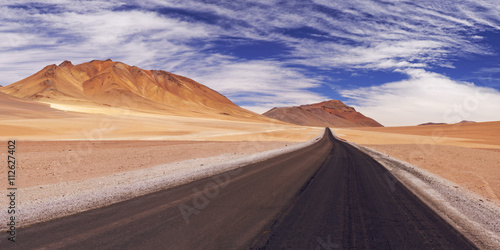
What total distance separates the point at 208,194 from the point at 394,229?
16.9 feet

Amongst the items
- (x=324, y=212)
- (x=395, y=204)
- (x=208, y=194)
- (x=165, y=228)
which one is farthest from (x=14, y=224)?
(x=395, y=204)

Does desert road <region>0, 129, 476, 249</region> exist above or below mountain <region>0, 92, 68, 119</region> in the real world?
below

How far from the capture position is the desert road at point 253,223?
18.6 feet

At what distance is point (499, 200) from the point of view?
400 inches

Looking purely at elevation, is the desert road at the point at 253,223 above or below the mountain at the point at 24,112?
below

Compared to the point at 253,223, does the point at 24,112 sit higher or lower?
higher

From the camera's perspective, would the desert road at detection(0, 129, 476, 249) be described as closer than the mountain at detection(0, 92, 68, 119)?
Yes

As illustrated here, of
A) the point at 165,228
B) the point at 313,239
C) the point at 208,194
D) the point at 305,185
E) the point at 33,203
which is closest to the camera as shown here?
the point at 313,239

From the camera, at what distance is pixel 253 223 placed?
6.79 meters

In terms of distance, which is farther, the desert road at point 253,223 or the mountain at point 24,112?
the mountain at point 24,112

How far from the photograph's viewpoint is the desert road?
18.6 ft

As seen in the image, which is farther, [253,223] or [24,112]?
[24,112]

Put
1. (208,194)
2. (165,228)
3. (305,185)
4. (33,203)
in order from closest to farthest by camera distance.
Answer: (165,228)
(33,203)
(208,194)
(305,185)

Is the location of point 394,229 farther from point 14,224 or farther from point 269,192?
point 14,224
